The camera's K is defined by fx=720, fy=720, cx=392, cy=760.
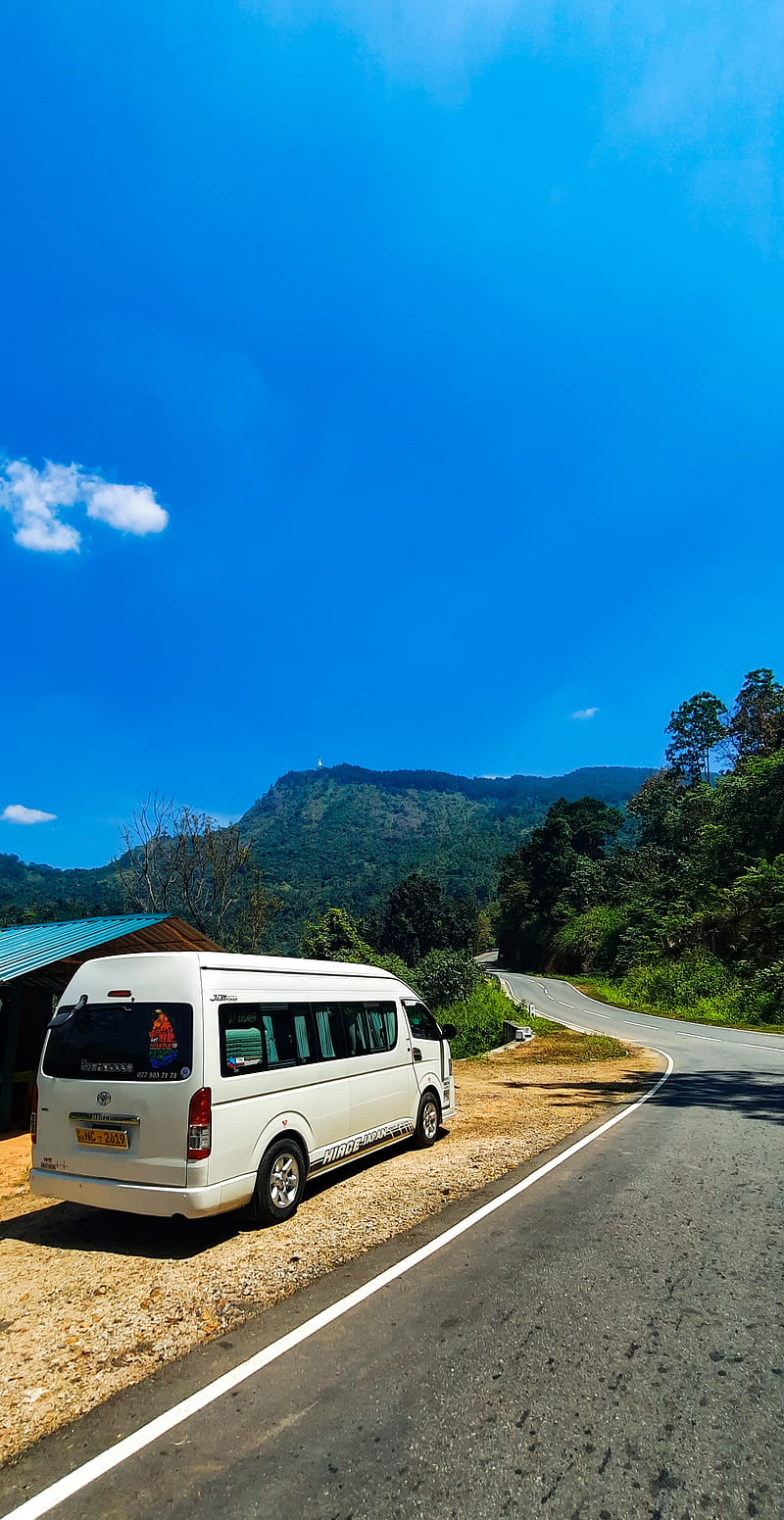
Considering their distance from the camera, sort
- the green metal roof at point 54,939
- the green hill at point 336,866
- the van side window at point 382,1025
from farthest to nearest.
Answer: the green hill at point 336,866, the green metal roof at point 54,939, the van side window at point 382,1025

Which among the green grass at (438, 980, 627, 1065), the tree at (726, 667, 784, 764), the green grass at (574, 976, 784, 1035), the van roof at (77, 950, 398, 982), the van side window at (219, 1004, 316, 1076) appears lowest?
the green grass at (574, 976, 784, 1035)

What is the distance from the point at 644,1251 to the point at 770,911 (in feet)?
96.6

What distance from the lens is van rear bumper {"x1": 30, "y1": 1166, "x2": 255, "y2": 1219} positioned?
536 centimetres

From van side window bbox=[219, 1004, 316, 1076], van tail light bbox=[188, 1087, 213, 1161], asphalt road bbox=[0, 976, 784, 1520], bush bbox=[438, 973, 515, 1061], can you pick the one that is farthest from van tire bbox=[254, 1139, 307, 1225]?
bush bbox=[438, 973, 515, 1061]

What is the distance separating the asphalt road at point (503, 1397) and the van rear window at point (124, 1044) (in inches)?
76.7

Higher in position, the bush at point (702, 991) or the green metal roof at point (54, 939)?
the green metal roof at point (54, 939)

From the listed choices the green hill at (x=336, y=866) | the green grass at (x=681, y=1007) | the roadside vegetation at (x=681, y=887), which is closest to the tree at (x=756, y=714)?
the roadside vegetation at (x=681, y=887)

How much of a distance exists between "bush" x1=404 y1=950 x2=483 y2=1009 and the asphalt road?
23399 mm

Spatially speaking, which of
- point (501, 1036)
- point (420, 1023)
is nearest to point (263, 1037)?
point (420, 1023)

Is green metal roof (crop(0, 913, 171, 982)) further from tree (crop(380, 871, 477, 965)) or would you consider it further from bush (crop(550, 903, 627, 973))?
tree (crop(380, 871, 477, 965))

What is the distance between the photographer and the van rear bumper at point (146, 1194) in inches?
211

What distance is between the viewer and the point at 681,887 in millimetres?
47562

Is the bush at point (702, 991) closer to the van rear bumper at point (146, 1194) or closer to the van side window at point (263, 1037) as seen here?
the van side window at point (263, 1037)

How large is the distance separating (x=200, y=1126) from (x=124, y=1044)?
0.99 m
